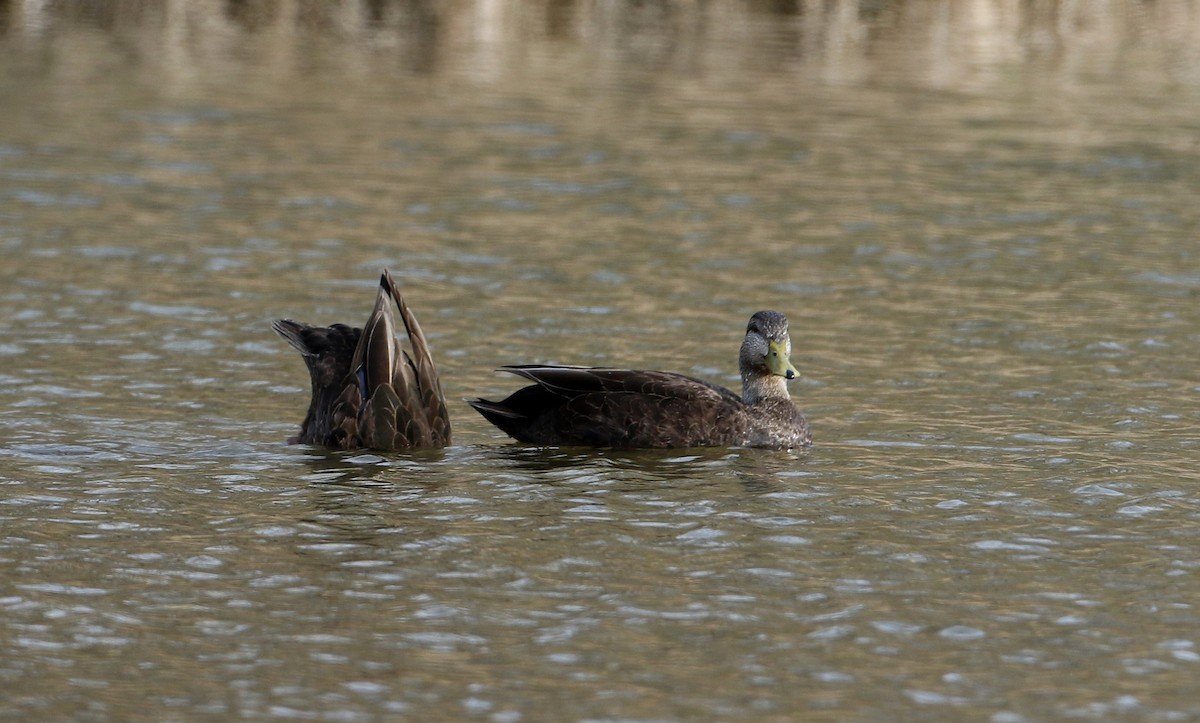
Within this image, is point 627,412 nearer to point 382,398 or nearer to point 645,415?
point 645,415

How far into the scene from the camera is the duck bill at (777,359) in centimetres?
1213

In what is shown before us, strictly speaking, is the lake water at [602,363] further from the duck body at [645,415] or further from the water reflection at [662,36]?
the water reflection at [662,36]

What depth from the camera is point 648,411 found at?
39.5ft

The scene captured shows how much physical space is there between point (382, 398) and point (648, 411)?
63.4 inches

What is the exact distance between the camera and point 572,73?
30375 mm

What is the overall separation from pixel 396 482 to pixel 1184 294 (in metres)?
8.34

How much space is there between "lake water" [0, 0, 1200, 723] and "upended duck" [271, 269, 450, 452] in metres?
0.20

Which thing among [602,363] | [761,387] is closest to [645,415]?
[761,387]

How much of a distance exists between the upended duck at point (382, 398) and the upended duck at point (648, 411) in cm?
37

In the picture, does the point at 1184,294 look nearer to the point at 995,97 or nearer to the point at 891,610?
the point at 891,610

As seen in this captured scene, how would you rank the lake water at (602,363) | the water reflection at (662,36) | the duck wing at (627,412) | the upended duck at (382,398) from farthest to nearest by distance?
1. the water reflection at (662,36)
2. the duck wing at (627,412)
3. the upended duck at (382,398)
4. the lake water at (602,363)

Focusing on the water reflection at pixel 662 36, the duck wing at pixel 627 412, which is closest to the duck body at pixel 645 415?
the duck wing at pixel 627 412

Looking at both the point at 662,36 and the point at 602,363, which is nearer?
the point at 602,363

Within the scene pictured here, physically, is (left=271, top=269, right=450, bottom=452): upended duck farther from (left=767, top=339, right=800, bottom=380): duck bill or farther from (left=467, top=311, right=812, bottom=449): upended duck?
(left=767, top=339, right=800, bottom=380): duck bill
